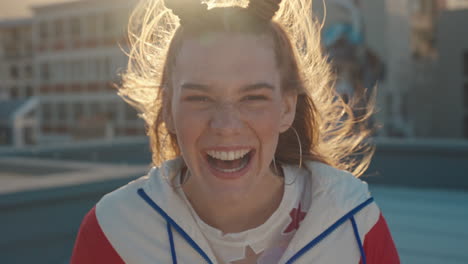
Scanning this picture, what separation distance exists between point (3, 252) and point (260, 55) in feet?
7.41

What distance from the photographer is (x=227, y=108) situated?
1.64 m

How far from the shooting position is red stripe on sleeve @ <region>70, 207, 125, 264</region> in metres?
1.69

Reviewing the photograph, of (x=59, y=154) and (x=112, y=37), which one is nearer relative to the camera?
(x=59, y=154)

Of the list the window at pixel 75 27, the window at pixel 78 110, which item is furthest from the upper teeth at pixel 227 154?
the window at pixel 78 110

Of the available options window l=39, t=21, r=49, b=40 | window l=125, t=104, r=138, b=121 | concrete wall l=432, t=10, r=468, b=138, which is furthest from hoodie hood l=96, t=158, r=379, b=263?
window l=39, t=21, r=49, b=40

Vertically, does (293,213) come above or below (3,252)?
above

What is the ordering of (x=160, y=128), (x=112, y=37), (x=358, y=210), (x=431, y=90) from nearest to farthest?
1. (x=358, y=210)
2. (x=160, y=128)
3. (x=431, y=90)
4. (x=112, y=37)

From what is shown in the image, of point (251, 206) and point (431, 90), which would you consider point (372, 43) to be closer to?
point (431, 90)

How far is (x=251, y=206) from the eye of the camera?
1862mm

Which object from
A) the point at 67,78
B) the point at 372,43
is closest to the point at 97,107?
the point at 67,78

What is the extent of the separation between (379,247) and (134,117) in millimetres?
29767

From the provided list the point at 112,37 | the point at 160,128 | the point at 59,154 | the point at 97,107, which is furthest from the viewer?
the point at 97,107

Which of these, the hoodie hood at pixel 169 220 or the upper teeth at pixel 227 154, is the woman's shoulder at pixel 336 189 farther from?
the upper teeth at pixel 227 154

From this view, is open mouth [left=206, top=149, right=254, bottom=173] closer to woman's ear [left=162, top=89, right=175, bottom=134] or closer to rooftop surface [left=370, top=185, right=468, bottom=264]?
woman's ear [left=162, top=89, right=175, bottom=134]
